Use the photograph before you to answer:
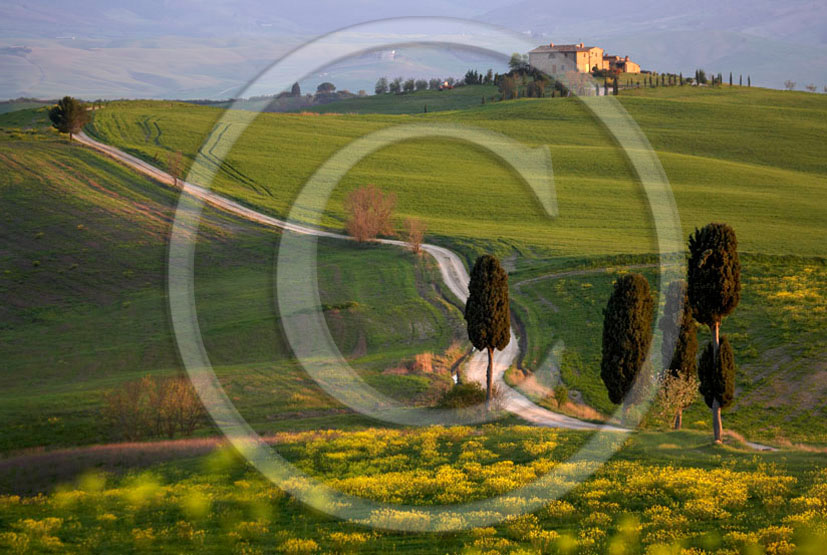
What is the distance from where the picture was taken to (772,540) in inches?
734

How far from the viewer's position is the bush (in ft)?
117

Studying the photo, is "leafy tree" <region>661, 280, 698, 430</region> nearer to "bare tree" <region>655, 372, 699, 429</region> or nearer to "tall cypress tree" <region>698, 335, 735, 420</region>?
"bare tree" <region>655, 372, 699, 429</region>

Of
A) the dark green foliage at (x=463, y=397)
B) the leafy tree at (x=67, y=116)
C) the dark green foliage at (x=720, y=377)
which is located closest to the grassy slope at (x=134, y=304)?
the dark green foliage at (x=463, y=397)

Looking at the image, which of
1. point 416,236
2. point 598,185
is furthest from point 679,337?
point 598,185

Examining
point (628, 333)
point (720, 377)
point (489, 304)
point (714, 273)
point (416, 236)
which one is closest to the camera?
point (714, 273)

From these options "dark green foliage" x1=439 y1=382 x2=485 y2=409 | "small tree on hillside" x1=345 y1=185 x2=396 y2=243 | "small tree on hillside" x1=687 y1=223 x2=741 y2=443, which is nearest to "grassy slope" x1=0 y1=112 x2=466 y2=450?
"small tree on hillside" x1=345 y1=185 x2=396 y2=243

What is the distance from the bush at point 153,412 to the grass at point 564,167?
52981mm

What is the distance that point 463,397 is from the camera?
39.5 metres

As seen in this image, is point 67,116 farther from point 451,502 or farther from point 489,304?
point 451,502

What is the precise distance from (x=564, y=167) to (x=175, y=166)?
221ft

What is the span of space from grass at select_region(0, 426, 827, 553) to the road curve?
8.14m

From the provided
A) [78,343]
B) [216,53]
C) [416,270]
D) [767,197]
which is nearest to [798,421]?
[416,270]

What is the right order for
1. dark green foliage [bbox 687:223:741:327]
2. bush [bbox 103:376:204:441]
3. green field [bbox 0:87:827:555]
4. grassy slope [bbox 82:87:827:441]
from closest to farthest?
green field [bbox 0:87:827:555]
dark green foliage [bbox 687:223:741:327]
bush [bbox 103:376:204:441]
grassy slope [bbox 82:87:827:441]

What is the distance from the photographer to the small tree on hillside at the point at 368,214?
88.3 metres
